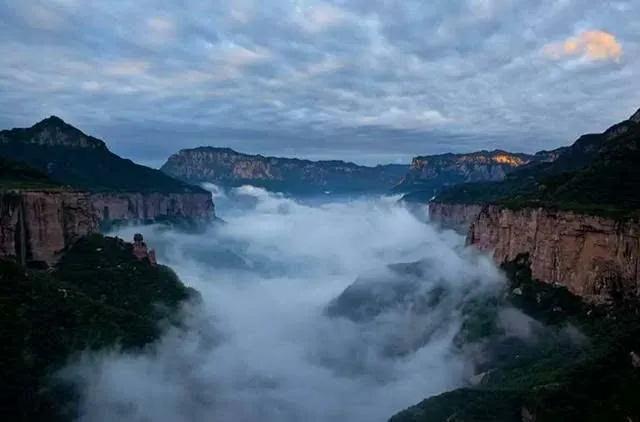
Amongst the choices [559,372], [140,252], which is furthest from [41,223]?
[559,372]

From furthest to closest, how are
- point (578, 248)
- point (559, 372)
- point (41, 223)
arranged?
point (41, 223), point (578, 248), point (559, 372)

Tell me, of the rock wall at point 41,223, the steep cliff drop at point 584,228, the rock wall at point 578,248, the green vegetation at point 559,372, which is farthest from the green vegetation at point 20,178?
the steep cliff drop at point 584,228

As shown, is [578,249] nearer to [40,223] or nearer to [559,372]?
[559,372]

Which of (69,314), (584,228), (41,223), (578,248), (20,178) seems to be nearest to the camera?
(69,314)

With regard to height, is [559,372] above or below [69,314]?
below

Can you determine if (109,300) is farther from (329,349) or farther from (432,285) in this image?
(432,285)

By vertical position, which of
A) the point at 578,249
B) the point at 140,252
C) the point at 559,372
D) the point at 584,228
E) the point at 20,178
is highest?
the point at 20,178

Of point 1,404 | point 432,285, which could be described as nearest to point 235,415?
point 1,404
